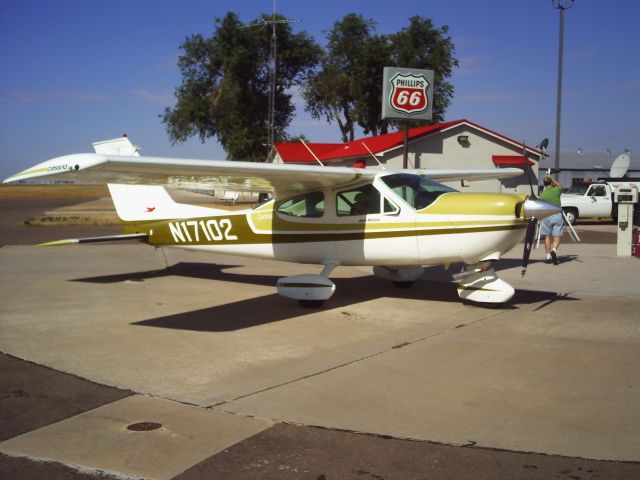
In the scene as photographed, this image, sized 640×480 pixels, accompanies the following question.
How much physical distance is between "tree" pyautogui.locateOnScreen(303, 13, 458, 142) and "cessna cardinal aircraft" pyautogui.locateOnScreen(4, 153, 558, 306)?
50.2 metres

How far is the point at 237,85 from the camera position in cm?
6084

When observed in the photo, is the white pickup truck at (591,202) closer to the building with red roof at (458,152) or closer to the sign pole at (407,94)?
the building with red roof at (458,152)

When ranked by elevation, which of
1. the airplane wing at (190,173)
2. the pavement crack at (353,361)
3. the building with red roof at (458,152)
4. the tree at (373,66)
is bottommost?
the pavement crack at (353,361)

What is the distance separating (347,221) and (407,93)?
13807 mm

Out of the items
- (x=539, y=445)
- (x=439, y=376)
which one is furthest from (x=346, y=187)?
(x=539, y=445)

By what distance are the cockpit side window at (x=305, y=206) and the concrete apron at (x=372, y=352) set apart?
1.39 m

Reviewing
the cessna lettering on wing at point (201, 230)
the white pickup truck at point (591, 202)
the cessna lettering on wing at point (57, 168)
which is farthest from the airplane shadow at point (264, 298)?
the white pickup truck at point (591, 202)

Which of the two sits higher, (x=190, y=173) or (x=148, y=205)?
(x=190, y=173)

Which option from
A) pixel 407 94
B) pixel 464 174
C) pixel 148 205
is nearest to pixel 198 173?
pixel 148 205

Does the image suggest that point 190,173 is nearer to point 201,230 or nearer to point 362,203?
point 362,203

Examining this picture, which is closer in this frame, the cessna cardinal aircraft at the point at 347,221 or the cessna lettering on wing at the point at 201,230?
the cessna cardinal aircraft at the point at 347,221

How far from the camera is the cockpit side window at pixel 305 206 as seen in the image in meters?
9.75

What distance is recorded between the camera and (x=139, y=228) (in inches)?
465

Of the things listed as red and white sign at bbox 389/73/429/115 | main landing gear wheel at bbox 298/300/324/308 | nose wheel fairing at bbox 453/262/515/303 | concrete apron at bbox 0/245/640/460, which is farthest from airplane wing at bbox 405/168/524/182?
red and white sign at bbox 389/73/429/115
